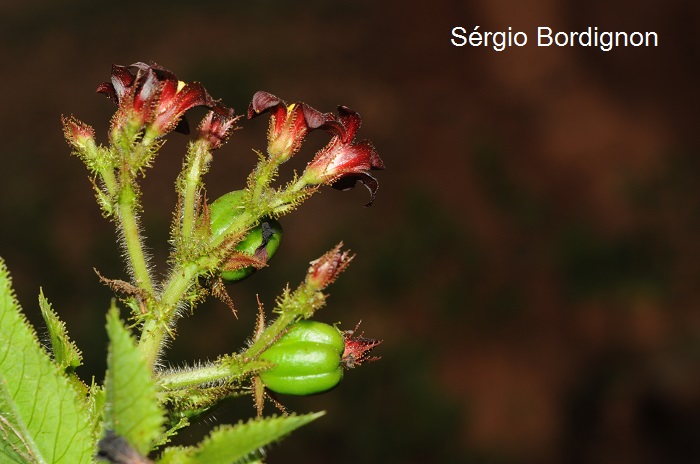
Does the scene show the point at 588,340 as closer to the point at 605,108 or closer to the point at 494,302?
the point at 494,302

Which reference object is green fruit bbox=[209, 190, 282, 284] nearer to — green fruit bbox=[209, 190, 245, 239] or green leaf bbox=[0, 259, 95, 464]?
green fruit bbox=[209, 190, 245, 239]

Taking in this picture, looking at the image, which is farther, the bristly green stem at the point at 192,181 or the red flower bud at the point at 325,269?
the bristly green stem at the point at 192,181

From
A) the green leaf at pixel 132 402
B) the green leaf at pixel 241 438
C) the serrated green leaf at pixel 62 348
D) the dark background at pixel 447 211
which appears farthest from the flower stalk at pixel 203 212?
the dark background at pixel 447 211

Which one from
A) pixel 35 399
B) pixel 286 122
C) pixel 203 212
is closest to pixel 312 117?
pixel 286 122

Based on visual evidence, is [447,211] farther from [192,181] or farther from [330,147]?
[192,181]

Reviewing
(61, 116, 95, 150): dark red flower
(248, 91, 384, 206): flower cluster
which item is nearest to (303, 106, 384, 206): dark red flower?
(248, 91, 384, 206): flower cluster

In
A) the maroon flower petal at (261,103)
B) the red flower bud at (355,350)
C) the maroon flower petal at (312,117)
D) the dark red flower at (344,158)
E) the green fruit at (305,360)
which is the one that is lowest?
the red flower bud at (355,350)

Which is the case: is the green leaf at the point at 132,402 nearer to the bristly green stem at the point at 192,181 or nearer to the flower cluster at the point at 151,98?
the bristly green stem at the point at 192,181
